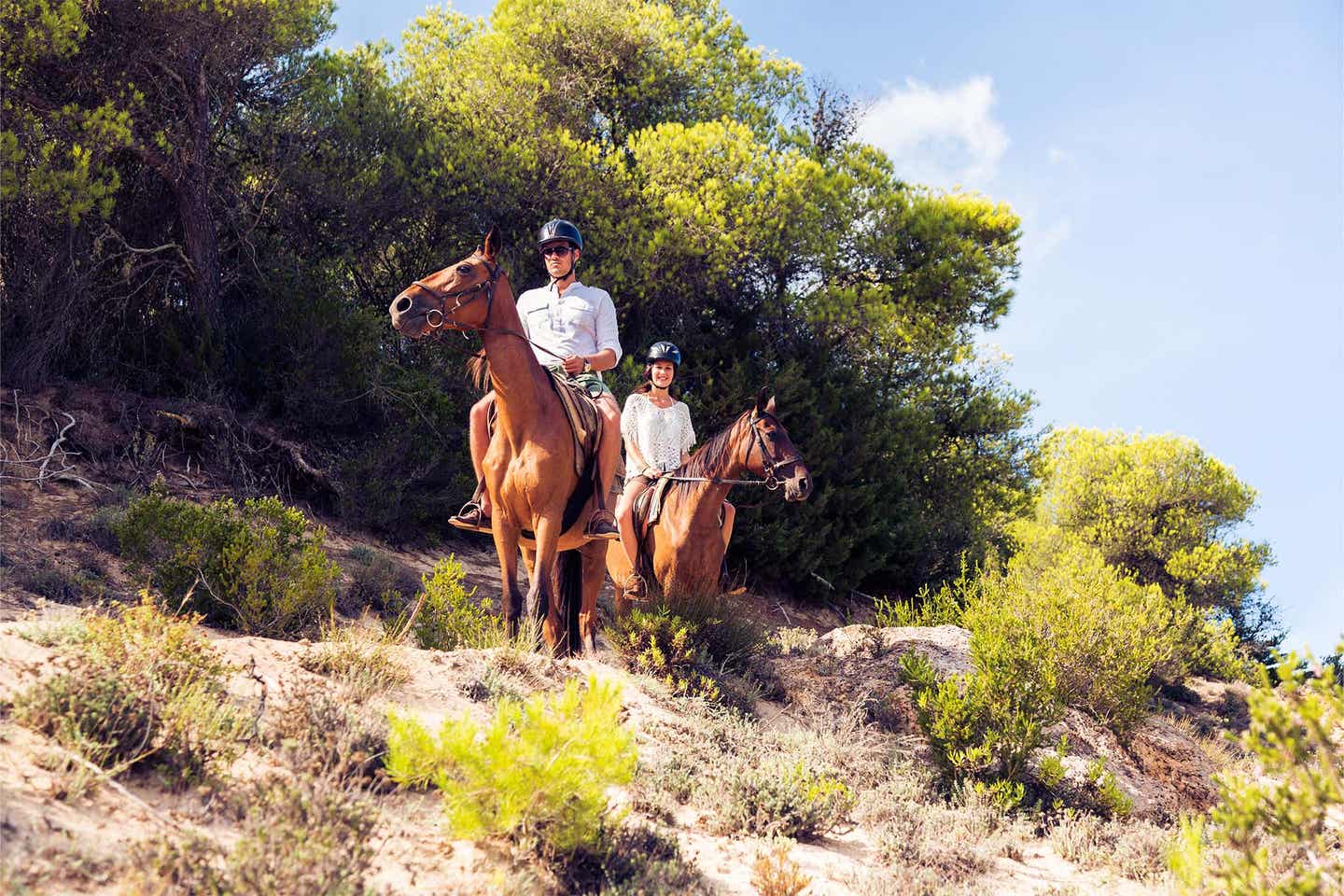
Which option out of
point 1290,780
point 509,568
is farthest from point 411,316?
point 1290,780

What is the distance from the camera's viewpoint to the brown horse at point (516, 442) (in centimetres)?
711

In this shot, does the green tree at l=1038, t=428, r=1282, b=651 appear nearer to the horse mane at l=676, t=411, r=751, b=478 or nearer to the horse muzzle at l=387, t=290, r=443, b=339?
the horse mane at l=676, t=411, r=751, b=478

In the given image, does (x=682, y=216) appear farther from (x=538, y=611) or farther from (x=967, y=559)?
(x=538, y=611)

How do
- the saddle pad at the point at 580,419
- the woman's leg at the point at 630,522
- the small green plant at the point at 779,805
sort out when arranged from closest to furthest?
1. the small green plant at the point at 779,805
2. the saddle pad at the point at 580,419
3. the woman's leg at the point at 630,522

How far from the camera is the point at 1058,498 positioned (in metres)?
27.8

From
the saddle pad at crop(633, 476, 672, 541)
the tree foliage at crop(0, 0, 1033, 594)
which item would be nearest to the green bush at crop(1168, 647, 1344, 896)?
the saddle pad at crop(633, 476, 672, 541)

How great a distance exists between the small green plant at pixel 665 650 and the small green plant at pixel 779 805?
1.73 m

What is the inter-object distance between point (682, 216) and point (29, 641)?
14.5 metres

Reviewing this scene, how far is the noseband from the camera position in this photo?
22.2 ft

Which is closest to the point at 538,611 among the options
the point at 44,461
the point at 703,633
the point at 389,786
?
the point at 703,633

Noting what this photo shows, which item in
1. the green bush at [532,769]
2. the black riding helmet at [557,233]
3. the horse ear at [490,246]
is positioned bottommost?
the green bush at [532,769]

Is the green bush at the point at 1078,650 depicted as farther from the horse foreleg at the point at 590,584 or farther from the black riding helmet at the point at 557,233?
the black riding helmet at the point at 557,233

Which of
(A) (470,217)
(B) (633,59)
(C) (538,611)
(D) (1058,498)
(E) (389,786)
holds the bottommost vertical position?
(E) (389,786)

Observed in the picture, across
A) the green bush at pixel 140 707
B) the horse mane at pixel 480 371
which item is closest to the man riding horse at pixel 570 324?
the horse mane at pixel 480 371
